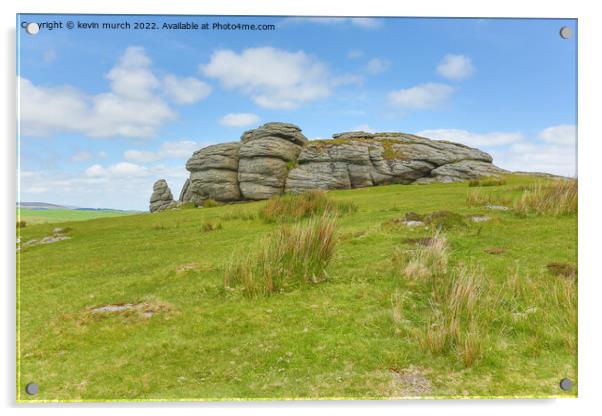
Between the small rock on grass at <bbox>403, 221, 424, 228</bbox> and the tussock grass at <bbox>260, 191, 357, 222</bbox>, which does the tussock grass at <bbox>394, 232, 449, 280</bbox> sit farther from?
the tussock grass at <bbox>260, 191, 357, 222</bbox>

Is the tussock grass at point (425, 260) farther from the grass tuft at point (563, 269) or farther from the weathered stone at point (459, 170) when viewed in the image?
the weathered stone at point (459, 170)

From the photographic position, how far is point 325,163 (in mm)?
13938

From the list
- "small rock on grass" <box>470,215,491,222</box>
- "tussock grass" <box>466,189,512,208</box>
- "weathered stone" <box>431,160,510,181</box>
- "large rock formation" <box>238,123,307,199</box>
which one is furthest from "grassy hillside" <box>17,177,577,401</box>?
"large rock formation" <box>238,123,307,199</box>

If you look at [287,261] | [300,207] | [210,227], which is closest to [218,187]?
[210,227]

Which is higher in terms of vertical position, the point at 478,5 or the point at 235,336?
the point at 478,5

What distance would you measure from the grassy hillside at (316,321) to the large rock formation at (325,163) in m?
6.53

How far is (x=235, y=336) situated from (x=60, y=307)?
247cm

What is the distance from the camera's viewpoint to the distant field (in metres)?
5.04

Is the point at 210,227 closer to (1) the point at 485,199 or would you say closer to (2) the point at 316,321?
(2) the point at 316,321

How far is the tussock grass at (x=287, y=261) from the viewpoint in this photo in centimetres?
504

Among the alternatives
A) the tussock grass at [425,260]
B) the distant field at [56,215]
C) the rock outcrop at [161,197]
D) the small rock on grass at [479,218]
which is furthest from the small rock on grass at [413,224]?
the distant field at [56,215]

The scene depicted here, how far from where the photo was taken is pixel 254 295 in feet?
16.3

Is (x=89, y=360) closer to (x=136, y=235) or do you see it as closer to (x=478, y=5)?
(x=136, y=235)
